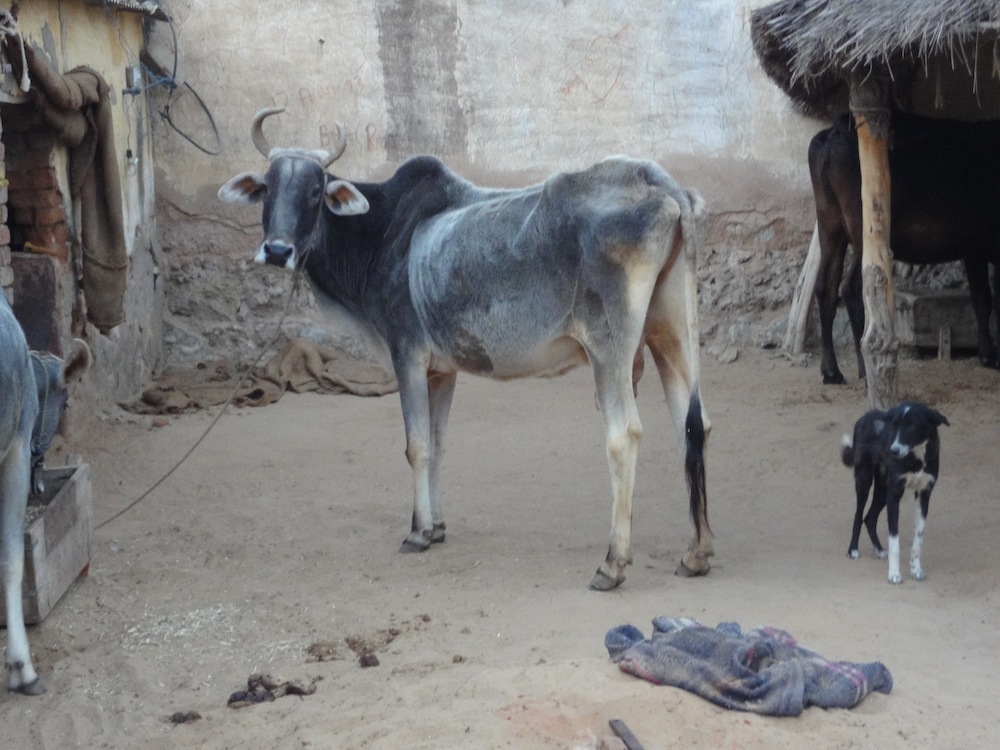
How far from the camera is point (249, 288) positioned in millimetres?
10812

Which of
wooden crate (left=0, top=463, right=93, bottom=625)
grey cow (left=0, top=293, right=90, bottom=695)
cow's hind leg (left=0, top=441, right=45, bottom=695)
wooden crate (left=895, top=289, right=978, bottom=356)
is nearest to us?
grey cow (left=0, top=293, right=90, bottom=695)

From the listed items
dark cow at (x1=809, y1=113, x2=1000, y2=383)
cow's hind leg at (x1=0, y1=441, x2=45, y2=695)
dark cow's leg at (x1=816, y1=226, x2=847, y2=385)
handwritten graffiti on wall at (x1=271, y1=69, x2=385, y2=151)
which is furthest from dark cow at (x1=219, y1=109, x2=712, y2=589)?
handwritten graffiti on wall at (x1=271, y1=69, x2=385, y2=151)

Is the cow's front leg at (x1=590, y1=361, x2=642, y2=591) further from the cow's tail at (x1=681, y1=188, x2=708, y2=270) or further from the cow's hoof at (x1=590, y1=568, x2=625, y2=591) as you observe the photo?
the cow's tail at (x1=681, y1=188, x2=708, y2=270)

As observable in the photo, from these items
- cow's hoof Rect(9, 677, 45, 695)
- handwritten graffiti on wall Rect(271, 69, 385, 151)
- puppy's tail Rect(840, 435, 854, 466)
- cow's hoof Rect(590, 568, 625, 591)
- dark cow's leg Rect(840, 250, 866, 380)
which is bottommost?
cow's hoof Rect(590, 568, 625, 591)

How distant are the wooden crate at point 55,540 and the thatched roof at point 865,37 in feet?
15.0

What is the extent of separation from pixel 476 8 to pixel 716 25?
2.09 m

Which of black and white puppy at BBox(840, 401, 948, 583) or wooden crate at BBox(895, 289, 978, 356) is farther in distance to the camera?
wooden crate at BBox(895, 289, 978, 356)

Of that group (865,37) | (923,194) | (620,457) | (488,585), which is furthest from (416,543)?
(923,194)

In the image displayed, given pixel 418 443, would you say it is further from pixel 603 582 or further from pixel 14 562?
pixel 14 562

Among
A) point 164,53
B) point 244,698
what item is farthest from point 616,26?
point 244,698

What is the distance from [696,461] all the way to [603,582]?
697mm

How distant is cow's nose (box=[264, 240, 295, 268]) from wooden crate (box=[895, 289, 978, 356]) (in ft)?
18.5

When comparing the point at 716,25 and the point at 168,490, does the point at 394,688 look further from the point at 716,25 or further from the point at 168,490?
the point at 716,25

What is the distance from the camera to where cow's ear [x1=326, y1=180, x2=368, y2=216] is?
631 centimetres
